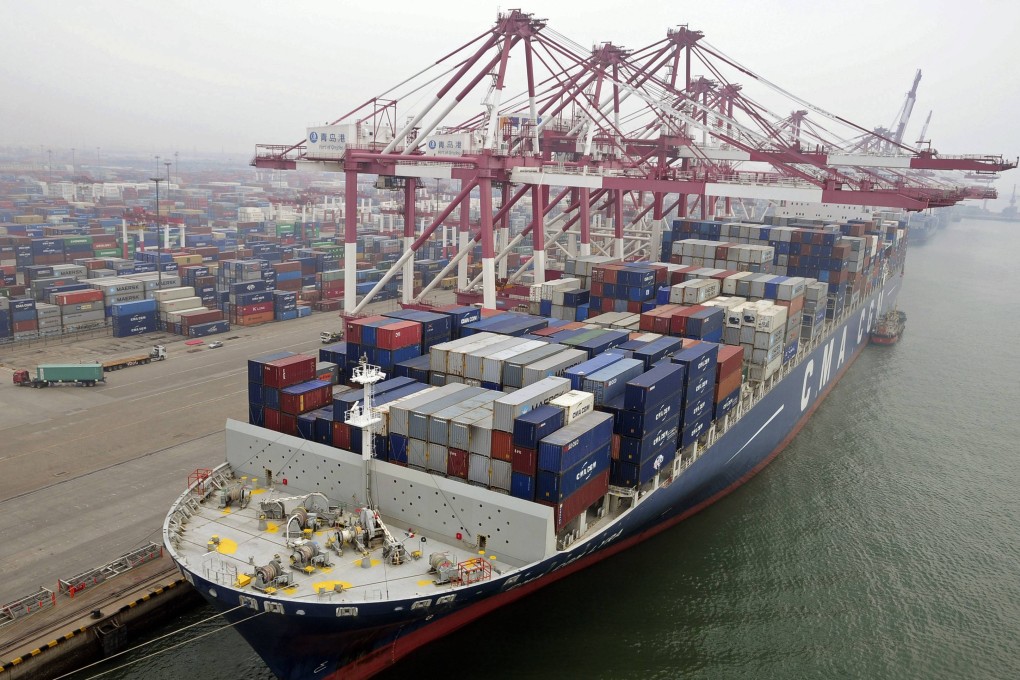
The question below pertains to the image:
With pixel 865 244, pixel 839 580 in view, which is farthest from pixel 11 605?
pixel 865 244

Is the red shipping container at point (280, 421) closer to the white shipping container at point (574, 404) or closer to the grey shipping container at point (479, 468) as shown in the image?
the grey shipping container at point (479, 468)

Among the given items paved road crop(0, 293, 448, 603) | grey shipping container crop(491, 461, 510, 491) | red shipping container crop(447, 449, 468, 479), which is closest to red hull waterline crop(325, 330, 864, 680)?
grey shipping container crop(491, 461, 510, 491)

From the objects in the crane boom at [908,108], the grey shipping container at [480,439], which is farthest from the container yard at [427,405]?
the crane boom at [908,108]

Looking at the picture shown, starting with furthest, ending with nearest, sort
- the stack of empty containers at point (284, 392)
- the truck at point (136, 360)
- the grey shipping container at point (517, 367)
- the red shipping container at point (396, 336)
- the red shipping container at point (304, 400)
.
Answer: the truck at point (136, 360), the red shipping container at point (396, 336), the grey shipping container at point (517, 367), the stack of empty containers at point (284, 392), the red shipping container at point (304, 400)

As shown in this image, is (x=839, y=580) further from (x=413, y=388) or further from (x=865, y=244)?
(x=865, y=244)

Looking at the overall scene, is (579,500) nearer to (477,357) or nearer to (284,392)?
(477,357)

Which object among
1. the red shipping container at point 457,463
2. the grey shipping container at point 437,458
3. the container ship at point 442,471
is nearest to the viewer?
the container ship at point 442,471
